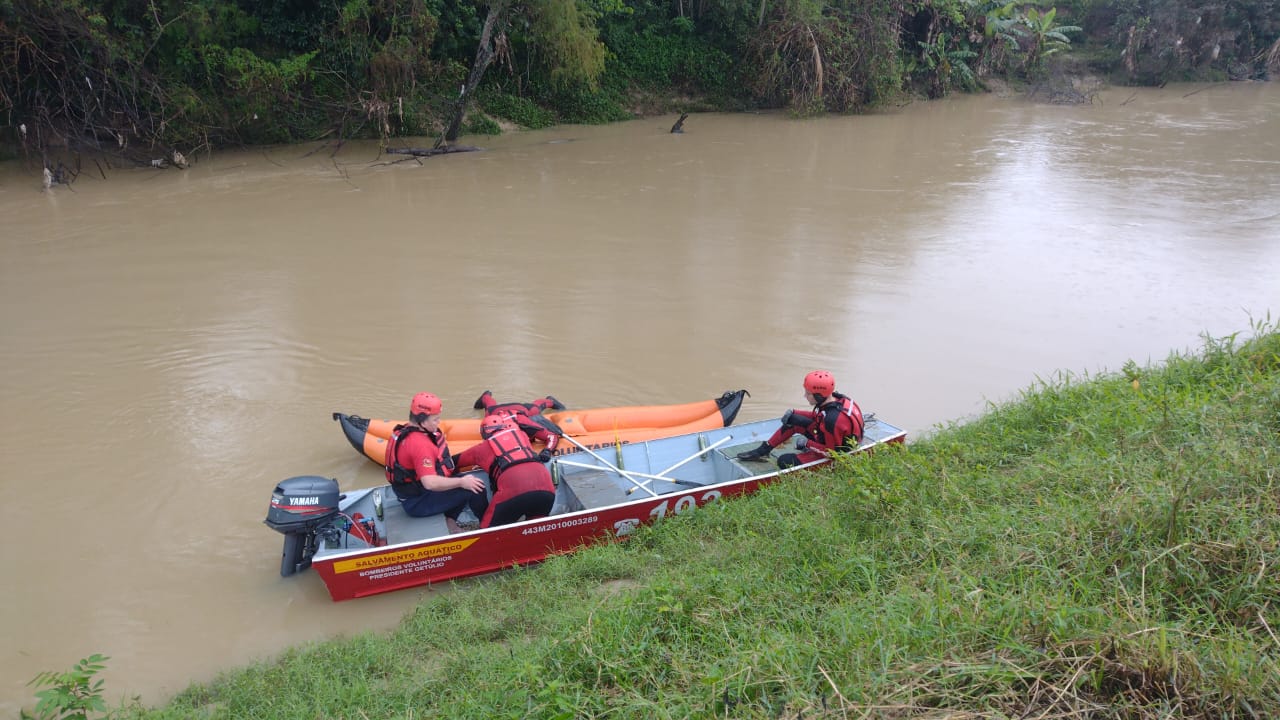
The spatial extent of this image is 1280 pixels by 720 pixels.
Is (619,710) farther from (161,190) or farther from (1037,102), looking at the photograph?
(1037,102)

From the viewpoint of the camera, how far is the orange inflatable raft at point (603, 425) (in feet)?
21.7

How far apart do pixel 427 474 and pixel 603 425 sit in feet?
6.25

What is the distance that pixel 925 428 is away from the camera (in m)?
7.35

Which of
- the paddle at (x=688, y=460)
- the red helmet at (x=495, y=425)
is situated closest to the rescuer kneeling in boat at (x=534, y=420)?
the red helmet at (x=495, y=425)

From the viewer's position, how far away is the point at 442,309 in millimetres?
9711

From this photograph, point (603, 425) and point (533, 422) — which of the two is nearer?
point (533, 422)

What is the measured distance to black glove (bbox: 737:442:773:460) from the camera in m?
6.12

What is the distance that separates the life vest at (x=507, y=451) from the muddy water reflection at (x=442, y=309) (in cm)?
95

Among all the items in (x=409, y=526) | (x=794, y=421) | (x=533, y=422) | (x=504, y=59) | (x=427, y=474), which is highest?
(x=504, y=59)

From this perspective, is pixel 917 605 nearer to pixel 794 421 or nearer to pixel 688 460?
pixel 794 421

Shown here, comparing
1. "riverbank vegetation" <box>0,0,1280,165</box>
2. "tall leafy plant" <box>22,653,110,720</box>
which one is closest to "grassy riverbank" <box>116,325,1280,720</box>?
"tall leafy plant" <box>22,653,110,720</box>

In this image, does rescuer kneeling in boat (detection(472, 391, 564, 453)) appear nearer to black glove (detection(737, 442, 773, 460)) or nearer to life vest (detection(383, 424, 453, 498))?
life vest (detection(383, 424, 453, 498))

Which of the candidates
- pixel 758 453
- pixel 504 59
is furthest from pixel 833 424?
pixel 504 59

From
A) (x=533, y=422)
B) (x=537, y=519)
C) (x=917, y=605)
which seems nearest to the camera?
(x=917, y=605)
